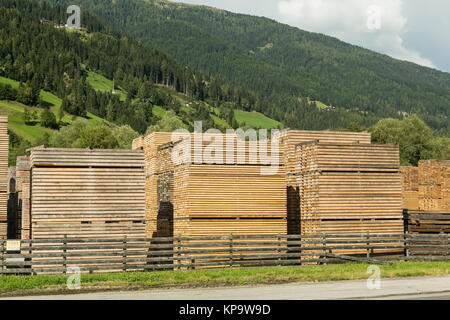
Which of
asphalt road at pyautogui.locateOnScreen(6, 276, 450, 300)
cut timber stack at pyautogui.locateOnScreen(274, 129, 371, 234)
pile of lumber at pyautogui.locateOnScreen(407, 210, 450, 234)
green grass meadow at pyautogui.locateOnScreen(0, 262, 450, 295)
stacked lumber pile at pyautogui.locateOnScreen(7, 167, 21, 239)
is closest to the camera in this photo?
asphalt road at pyautogui.locateOnScreen(6, 276, 450, 300)

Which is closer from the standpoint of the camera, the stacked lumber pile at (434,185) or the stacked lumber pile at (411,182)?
the stacked lumber pile at (434,185)

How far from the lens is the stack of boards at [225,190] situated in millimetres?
21125

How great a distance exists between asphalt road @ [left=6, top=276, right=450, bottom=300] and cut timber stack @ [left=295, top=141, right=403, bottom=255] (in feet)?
16.3

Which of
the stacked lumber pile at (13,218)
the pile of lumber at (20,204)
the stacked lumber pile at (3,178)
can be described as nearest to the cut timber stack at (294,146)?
the pile of lumber at (20,204)

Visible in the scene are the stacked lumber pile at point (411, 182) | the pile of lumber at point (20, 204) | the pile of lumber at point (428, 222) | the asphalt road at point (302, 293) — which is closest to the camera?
the asphalt road at point (302, 293)

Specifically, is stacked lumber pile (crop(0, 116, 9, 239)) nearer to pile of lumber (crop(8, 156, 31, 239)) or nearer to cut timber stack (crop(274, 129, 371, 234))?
pile of lumber (crop(8, 156, 31, 239))

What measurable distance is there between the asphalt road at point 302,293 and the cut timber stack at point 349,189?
4959 mm

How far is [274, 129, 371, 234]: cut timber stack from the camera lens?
23.8 meters

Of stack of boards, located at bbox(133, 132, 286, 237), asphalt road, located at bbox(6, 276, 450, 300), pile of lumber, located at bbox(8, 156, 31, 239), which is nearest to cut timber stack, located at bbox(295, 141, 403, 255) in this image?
stack of boards, located at bbox(133, 132, 286, 237)

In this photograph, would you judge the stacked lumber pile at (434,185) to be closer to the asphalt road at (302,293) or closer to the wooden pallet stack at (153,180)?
the asphalt road at (302,293)

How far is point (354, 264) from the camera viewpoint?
2089 centimetres

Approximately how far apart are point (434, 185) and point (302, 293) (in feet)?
50.6
